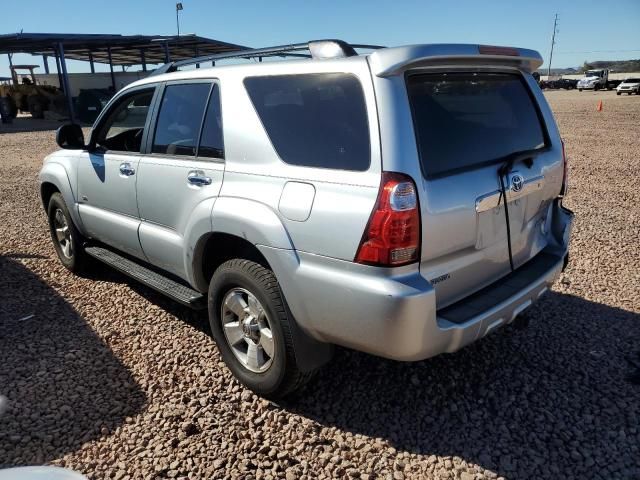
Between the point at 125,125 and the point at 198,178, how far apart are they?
5.37 ft

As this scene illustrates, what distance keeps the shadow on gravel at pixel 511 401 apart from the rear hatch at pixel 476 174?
730 mm

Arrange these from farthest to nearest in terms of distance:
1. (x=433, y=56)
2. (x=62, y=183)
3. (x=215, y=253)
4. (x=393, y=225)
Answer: (x=62, y=183)
(x=215, y=253)
(x=433, y=56)
(x=393, y=225)

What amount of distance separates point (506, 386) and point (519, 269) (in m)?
0.72

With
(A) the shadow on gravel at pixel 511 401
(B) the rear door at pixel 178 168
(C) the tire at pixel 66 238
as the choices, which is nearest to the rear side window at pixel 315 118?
(B) the rear door at pixel 178 168

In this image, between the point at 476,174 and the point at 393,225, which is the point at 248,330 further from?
the point at 476,174

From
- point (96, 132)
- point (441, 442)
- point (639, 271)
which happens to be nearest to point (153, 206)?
point (96, 132)

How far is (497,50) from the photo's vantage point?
110 inches

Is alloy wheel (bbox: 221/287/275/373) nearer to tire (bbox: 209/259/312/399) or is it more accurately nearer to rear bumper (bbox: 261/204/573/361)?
tire (bbox: 209/259/312/399)

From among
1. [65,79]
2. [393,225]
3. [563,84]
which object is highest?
[65,79]

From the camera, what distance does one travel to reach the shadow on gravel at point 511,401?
2566mm

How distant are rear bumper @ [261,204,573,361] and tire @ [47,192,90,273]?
9.54 feet

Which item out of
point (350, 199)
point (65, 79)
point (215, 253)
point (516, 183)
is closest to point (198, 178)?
point (215, 253)

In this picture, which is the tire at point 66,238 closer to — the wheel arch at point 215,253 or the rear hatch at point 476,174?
the wheel arch at point 215,253

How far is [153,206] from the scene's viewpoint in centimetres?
357
